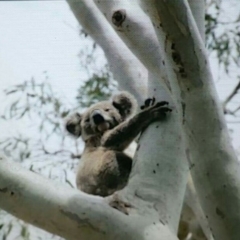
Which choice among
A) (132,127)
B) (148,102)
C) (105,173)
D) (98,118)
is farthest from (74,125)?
(148,102)

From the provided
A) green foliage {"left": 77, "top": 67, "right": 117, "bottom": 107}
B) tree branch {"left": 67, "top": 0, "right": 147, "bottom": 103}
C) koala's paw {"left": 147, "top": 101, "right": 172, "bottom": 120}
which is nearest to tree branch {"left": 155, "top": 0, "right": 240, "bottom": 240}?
koala's paw {"left": 147, "top": 101, "right": 172, "bottom": 120}

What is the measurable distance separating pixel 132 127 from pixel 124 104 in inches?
13.9

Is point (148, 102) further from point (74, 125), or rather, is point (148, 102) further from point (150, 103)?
point (74, 125)

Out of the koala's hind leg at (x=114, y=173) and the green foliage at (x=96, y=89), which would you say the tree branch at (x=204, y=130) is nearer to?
the koala's hind leg at (x=114, y=173)

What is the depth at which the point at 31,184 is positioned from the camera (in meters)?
1.22

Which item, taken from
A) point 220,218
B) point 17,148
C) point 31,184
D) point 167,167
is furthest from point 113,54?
point 17,148

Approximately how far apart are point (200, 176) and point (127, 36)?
639mm

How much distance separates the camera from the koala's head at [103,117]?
219cm

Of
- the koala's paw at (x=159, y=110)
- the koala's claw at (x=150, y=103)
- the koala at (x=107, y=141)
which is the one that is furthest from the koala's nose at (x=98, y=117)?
the koala's paw at (x=159, y=110)

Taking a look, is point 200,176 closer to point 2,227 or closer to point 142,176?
point 142,176

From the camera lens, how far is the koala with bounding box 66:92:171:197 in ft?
6.35

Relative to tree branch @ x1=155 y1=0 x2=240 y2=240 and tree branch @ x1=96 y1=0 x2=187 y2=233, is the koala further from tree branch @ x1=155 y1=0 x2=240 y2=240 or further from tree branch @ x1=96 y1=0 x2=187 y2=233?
tree branch @ x1=155 y1=0 x2=240 y2=240

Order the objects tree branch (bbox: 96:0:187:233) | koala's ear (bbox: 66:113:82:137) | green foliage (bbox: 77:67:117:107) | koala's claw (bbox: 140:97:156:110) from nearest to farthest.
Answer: tree branch (bbox: 96:0:187:233) < koala's claw (bbox: 140:97:156:110) < koala's ear (bbox: 66:113:82:137) < green foliage (bbox: 77:67:117:107)

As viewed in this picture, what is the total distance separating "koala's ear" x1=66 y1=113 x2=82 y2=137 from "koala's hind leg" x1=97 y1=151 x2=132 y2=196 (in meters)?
0.42
